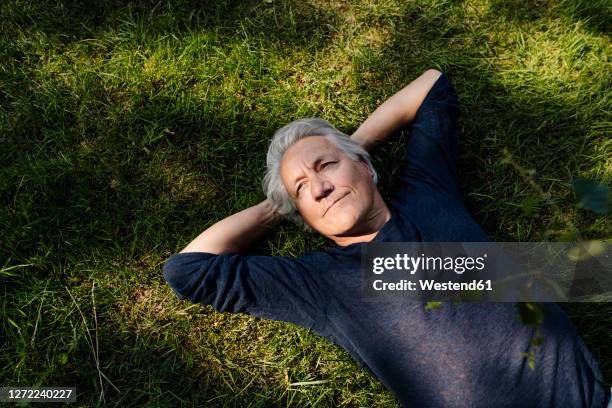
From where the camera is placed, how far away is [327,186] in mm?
2854

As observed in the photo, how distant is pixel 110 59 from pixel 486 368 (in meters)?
3.14

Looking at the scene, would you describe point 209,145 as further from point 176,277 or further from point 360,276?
point 360,276

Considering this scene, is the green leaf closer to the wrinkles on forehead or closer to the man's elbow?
the wrinkles on forehead

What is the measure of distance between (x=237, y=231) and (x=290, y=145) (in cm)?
62

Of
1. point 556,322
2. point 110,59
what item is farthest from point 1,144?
point 556,322

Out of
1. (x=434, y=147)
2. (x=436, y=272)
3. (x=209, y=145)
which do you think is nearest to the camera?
(x=436, y=272)

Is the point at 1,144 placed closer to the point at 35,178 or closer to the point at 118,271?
the point at 35,178

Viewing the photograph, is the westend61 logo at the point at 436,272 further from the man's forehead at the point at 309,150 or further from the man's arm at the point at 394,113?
the man's arm at the point at 394,113

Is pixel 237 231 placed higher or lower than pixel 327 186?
lower

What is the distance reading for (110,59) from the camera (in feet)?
12.2

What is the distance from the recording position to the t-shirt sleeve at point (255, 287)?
2.90 metres

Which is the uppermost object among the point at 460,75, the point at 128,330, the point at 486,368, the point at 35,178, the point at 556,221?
the point at 460,75

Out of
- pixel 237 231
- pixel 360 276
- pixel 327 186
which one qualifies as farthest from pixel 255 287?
pixel 327 186

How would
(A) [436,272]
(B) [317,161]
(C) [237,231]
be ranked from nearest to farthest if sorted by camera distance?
(A) [436,272], (B) [317,161], (C) [237,231]
